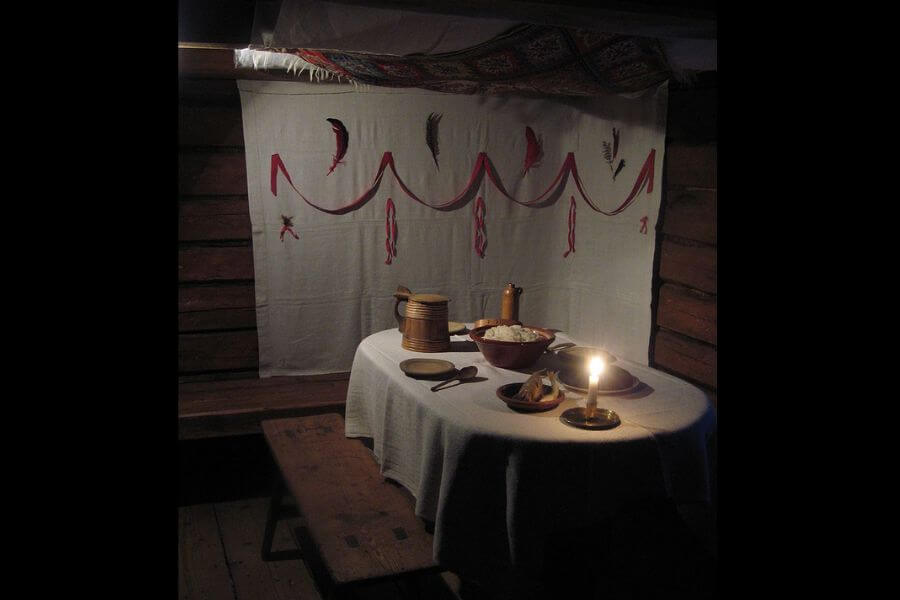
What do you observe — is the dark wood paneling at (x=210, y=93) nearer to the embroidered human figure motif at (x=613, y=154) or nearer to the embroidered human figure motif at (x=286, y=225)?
the embroidered human figure motif at (x=286, y=225)

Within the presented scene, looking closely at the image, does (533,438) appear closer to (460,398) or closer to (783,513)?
(460,398)

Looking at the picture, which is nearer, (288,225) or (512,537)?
(512,537)

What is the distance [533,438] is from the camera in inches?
111

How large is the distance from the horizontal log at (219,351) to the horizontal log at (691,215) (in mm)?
2905

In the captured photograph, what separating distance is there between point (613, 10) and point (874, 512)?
136cm

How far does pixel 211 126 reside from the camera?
5406 mm

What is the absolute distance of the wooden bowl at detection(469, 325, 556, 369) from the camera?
3.61 meters

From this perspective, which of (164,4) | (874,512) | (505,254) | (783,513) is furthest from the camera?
(505,254)

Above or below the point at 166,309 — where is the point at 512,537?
below

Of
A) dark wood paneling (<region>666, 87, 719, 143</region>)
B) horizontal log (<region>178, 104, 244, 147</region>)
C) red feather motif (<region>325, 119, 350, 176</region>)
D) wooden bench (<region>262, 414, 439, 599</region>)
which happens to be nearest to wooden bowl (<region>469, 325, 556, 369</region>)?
wooden bench (<region>262, 414, 439, 599</region>)

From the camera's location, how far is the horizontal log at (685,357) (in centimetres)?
513

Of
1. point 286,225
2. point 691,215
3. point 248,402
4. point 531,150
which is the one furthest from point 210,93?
point 691,215

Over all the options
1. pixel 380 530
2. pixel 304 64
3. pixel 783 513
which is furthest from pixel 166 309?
pixel 304 64

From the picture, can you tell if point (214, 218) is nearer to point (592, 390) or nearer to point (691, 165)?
point (691, 165)
